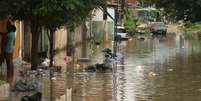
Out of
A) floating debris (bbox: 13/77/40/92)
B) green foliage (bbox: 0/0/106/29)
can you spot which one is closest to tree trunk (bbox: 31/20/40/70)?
green foliage (bbox: 0/0/106/29)

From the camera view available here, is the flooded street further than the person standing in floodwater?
No

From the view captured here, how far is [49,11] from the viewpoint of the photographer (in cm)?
1788

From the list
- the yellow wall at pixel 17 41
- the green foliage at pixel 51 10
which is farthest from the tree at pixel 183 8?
the green foliage at pixel 51 10

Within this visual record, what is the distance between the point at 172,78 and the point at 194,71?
126 inches

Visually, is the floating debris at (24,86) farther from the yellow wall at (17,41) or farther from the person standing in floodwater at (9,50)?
the yellow wall at (17,41)

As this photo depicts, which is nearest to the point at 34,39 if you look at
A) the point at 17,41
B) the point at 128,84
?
the point at 128,84

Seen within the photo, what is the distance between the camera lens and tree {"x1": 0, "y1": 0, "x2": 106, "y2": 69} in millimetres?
17812

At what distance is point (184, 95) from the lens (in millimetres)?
16562

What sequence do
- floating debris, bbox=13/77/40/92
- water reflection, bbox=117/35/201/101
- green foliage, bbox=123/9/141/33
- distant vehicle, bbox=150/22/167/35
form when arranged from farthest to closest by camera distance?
distant vehicle, bbox=150/22/167/35 → green foliage, bbox=123/9/141/33 → water reflection, bbox=117/35/201/101 → floating debris, bbox=13/77/40/92

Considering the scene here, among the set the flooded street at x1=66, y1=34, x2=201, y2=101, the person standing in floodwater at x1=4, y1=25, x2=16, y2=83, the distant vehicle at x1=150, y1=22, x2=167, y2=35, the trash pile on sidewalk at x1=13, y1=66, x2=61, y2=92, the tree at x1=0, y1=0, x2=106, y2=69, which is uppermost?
the distant vehicle at x1=150, y1=22, x2=167, y2=35

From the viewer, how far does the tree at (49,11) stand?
58.4ft

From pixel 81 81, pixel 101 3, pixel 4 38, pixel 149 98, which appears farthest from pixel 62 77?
pixel 149 98

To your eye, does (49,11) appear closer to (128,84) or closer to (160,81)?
(128,84)

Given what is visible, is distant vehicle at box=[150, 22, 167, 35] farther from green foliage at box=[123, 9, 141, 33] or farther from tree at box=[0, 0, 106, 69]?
tree at box=[0, 0, 106, 69]
